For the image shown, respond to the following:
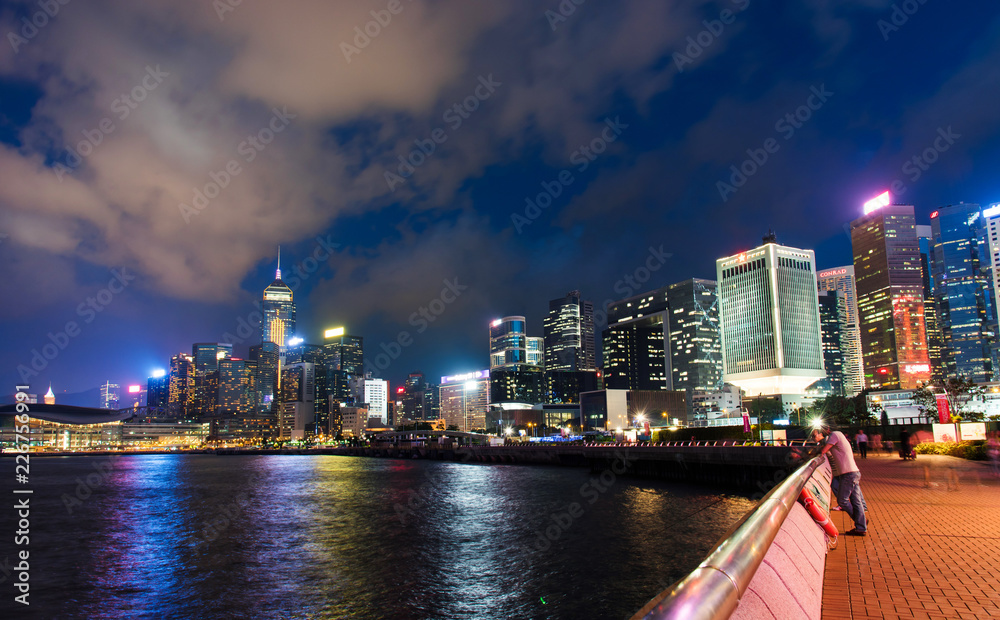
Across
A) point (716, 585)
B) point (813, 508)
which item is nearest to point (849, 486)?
point (813, 508)

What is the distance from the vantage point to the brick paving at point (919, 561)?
25.0 ft

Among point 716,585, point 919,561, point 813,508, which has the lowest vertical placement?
point 919,561

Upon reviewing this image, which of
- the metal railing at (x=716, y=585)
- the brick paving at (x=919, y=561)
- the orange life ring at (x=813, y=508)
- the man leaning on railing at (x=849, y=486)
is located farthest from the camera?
the man leaning on railing at (x=849, y=486)

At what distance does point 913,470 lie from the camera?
29.4 metres

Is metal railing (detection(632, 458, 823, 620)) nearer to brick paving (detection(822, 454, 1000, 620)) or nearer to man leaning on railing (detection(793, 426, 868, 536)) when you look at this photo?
brick paving (detection(822, 454, 1000, 620))

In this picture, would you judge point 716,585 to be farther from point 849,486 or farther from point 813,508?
point 849,486

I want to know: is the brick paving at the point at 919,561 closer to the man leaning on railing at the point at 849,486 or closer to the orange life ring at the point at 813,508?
the man leaning on railing at the point at 849,486

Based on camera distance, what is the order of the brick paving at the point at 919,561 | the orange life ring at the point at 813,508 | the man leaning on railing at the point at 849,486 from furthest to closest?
the man leaning on railing at the point at 849,486, the orange life ring at the point at 813,508, the brick paving at the point at 919,561

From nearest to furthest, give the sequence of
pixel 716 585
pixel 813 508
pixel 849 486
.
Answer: pixel 716 585
pixel 813 508
pixel 849 486

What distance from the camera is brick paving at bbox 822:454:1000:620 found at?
762 centimetres

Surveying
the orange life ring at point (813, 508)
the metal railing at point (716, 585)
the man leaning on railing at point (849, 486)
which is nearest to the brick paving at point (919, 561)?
the man leaning on railing at point (849, 486)

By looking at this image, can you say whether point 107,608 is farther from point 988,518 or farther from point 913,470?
point 913,470

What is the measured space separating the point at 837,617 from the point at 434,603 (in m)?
16.1

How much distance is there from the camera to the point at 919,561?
10.1m
